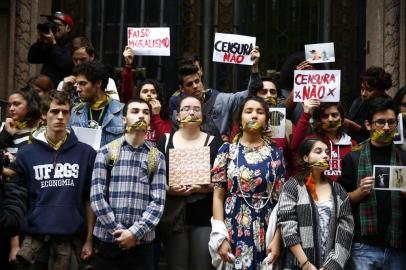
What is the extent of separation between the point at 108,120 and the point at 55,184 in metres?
0.96

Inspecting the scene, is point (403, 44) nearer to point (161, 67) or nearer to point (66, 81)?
point (161, 67)

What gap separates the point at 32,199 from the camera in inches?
298

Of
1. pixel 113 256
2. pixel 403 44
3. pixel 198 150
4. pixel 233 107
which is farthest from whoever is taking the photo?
pixel 403 44

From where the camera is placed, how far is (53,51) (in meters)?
9.84

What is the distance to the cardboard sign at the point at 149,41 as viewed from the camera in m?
9.46

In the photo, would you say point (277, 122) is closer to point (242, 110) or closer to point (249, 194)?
point (242, 110)

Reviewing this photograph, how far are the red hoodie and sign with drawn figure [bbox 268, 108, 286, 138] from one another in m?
0.13

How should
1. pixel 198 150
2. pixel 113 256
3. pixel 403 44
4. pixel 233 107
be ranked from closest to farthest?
1. pixel 113 256
2. pixel 198 150
3. pixel 233 107
4. pixel 403 44

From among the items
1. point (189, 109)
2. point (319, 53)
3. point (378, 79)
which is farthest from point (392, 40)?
point (189, 109)

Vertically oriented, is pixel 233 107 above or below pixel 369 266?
above

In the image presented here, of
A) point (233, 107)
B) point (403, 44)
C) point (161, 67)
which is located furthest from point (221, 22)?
point (233, 107)

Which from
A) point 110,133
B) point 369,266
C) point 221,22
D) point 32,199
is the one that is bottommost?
point 369,266

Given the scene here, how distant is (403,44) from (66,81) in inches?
173

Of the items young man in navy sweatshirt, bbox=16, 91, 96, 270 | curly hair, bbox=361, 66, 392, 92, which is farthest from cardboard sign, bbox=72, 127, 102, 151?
curly hair, bbox=361, 66, 392, 92
